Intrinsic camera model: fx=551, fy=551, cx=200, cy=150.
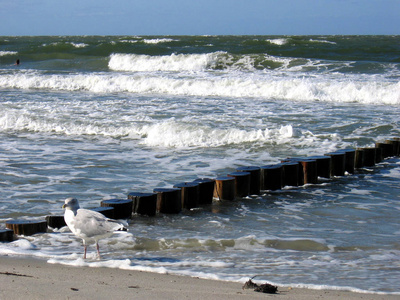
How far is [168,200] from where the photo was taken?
6719 millimetres

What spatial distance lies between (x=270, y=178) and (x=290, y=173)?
396 millimetres

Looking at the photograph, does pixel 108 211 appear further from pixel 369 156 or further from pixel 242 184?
pixel 369 156

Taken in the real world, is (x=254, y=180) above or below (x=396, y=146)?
below

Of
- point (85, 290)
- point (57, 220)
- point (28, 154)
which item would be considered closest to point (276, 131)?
point (28, 154)

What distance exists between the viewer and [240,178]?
7.50 meters

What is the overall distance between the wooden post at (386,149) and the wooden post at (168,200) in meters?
4.79

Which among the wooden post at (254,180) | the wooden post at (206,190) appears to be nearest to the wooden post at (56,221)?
the wooden post at (206,190)

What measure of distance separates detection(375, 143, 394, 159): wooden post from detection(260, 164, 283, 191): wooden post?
2.92 meters

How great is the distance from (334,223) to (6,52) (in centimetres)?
3723

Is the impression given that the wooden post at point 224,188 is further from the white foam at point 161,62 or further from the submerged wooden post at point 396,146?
the white foam at point 161,62

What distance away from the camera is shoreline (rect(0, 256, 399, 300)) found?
12.5ft

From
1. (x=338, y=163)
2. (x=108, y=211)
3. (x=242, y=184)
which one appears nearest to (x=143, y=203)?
(x=108, y=211)

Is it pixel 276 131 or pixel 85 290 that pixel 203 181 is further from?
pixel 276 131

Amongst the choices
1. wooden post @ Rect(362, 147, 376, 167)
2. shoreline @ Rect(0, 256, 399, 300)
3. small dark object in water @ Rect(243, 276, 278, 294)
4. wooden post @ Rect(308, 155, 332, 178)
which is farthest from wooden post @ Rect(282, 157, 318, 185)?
small dark object in water @ Rect(243, 276, 278, 294)
